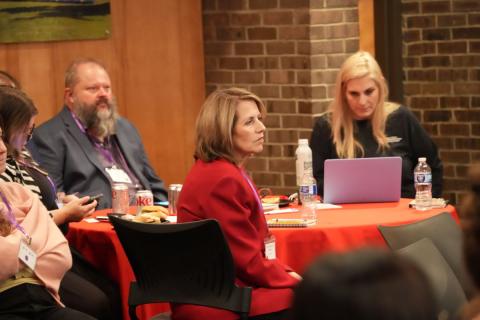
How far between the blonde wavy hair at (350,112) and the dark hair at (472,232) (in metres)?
3.61

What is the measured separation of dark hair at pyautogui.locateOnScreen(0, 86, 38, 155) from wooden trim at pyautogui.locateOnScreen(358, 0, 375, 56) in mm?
3170

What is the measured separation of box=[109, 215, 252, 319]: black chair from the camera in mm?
3510

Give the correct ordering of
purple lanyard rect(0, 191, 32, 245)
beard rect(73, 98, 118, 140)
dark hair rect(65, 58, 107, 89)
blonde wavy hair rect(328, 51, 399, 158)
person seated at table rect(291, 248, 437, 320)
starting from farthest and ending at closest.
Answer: dark hair rect(65, 58, 107, 89) < beard rect(73, 98, 118, 140) < blonde wavy hair rect(328, 51, 399, 158) < purple lanyard rect(0, 191, 32, 245) < person seated at table rect(291, 248, 437, 320)

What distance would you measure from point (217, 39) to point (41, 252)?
3.52 m

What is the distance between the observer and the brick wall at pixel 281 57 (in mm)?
6547

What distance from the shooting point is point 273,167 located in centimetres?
683

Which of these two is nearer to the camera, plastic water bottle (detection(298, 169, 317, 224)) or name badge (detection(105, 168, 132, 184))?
plastic water bottle (detection(298, 169, 317, 224))

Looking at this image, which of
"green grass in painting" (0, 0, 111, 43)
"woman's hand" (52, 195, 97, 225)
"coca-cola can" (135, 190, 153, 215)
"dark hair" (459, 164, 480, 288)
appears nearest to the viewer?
"dark hair" (459, 164, 480, 288)

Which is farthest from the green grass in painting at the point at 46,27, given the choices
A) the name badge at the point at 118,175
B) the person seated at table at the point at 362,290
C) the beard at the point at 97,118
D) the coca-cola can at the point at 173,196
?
the person seated at table at the point at 362,290

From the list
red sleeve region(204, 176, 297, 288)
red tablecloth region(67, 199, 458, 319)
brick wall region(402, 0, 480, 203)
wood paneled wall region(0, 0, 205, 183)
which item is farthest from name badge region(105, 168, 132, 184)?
brick wall region(402, 0, 480, 203)

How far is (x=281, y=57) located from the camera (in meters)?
6.69

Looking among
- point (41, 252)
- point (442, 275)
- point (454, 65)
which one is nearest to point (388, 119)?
point (442, 275)

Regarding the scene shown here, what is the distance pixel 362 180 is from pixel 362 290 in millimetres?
3637

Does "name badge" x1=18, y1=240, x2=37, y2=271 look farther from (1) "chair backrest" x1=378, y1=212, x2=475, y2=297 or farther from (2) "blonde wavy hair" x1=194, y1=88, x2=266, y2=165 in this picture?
(1) "chair backrest" x1=378, y1=212, x2=475, y2=297
